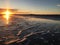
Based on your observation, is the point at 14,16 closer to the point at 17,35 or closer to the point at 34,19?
the point at 34,19

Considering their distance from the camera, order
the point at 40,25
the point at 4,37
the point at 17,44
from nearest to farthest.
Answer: the point at 17,44
the point at 4,37
the point at 40,25

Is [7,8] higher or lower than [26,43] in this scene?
higher

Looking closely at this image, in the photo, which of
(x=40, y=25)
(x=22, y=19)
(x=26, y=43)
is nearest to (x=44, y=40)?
(x=26, y=43)

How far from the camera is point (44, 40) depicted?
420 inches

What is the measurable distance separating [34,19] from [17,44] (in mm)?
5193

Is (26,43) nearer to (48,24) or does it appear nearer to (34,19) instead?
(48,24)

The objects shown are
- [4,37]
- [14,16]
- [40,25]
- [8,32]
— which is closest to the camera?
[4,37]

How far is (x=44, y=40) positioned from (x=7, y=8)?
633 centimetres

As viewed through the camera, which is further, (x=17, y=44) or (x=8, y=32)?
(x=8, y=32)

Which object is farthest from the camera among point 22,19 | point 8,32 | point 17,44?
point 22,19

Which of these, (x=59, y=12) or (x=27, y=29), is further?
(x=59, y=12)

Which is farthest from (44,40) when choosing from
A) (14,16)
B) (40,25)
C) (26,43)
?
(14,16)

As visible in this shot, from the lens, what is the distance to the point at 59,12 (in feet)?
52.2

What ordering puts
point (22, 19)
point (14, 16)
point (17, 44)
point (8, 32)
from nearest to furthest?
point (17, 44) → point (8, 32) → point (22, 19) → point (14, 16)
